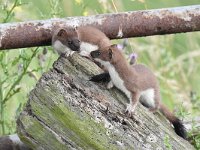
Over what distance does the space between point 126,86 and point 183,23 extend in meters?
0.38

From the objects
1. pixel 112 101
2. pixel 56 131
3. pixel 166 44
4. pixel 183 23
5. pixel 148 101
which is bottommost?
pixel 56 131

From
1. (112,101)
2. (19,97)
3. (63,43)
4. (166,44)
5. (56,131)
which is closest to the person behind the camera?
(56,131)

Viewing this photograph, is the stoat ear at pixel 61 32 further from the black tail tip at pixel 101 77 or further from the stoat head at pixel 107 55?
the black tail tip at pixel 101 77

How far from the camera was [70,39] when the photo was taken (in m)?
3.69

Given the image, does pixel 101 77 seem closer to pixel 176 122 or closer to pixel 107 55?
pixel 107 55

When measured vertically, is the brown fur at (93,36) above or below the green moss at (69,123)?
above

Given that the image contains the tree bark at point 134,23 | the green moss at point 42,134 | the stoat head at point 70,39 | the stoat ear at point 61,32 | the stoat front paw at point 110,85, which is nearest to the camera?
the green moss at point 42,134

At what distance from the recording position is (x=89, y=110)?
291 cm

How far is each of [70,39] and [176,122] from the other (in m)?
0.67

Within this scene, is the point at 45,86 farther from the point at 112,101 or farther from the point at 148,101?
the point at 148,101

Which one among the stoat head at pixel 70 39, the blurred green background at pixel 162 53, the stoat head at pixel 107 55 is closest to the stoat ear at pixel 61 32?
the stoat head at pixel 70 39

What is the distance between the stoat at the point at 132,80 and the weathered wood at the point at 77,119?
194 mm

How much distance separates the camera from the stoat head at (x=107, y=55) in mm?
3461

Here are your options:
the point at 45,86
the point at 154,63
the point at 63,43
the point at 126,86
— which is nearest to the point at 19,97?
the point at 154,63
